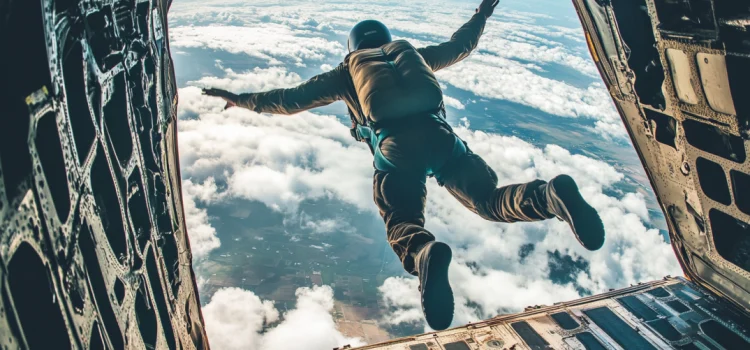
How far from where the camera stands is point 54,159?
5.49 feet

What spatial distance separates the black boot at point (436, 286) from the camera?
2.96 m

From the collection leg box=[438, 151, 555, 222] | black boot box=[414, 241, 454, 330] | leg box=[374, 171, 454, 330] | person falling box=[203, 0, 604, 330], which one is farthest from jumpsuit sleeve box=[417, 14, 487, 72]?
black boot box=[414, 241, 454, 330]

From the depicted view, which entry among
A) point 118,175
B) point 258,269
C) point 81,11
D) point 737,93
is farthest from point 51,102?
point 258,269

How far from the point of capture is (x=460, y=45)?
18.5 ft

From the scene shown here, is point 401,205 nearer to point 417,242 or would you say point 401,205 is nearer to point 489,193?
point 417,242

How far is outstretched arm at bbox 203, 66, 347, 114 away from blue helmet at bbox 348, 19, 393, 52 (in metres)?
0.58

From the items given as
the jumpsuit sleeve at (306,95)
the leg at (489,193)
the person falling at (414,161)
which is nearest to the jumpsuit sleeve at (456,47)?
the person falling at (414,161)

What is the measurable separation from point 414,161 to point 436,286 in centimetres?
148

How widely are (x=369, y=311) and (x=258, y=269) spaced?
102 ft

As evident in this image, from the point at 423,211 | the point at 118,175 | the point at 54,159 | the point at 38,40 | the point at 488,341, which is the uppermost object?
the point at 38,40

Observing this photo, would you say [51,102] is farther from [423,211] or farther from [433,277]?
[423,211]

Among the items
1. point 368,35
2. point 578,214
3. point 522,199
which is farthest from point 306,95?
point 578,214

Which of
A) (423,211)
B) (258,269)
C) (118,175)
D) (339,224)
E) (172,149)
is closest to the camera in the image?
(118,175)

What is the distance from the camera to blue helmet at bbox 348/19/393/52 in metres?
5.27
